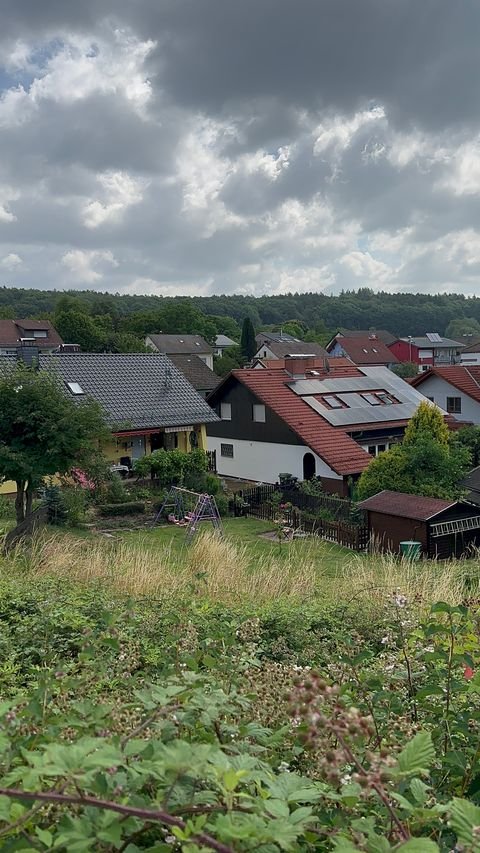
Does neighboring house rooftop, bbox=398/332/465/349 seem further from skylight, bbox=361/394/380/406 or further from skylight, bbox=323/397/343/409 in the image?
skylight, bbox=323/397/343/409

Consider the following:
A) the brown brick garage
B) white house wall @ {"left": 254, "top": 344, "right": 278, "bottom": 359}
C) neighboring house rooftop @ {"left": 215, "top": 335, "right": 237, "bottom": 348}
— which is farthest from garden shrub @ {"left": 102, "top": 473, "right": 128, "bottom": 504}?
neighboring house rooftop @ {"left": 215, "top": 335, "right": 237, "bottom": 348}

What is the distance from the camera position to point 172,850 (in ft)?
5.57

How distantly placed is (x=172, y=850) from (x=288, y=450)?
22410mm

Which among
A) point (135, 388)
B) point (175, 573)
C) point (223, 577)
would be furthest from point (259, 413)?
point (223, 577)

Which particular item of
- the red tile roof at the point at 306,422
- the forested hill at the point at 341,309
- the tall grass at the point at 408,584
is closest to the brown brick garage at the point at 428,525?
the tall grass at the point at 408,584

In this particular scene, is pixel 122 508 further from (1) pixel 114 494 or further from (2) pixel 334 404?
(2) pixel 334 404

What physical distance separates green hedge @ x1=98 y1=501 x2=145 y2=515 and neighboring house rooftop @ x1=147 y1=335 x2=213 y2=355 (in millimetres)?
51075

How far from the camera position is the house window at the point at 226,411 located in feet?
89.0

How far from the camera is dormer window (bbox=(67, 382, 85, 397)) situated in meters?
23.6

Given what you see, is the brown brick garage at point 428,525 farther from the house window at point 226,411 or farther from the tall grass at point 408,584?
the house window at point 226,411

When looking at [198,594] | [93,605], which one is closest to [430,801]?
[93,605]

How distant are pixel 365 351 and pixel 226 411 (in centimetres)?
5360

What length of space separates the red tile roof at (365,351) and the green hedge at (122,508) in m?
59.9

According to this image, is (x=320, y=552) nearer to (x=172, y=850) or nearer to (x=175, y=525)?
(x=175, y=525)
